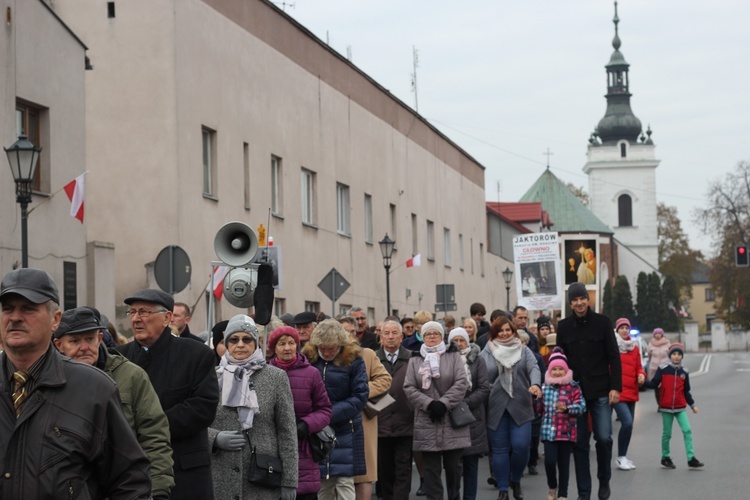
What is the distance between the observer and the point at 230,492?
8375 millimetres

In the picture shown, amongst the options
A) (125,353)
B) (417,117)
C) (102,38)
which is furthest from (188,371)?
(417,117)

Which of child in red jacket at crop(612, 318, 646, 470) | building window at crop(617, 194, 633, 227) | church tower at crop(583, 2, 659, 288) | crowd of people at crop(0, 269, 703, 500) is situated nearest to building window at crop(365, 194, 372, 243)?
crowd of people at crop(0, 269, 703, 500)

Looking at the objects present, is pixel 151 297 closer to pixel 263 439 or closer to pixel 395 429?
pixel 263 439

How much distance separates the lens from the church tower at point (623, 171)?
132 metres

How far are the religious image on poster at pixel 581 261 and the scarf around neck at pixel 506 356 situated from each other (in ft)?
86.9

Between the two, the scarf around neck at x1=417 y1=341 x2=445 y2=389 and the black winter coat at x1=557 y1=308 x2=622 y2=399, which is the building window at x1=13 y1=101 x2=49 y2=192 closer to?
the scarf around neck at x1=417 y1=341 x2=445 y2=389

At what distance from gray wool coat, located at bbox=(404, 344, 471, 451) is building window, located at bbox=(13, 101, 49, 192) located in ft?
29.1

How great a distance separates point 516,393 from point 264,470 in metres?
5.73

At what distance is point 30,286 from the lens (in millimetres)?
4652

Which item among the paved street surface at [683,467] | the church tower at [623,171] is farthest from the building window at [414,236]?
the church tower at [623,171]

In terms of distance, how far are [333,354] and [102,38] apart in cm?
1481

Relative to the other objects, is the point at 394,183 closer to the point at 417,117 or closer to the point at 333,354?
the point at 417,117

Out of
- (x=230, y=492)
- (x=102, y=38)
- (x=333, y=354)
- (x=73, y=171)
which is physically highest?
(x=102, y=38)

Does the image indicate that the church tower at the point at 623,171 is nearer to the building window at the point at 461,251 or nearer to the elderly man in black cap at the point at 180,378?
the building window at the point at 461,251
